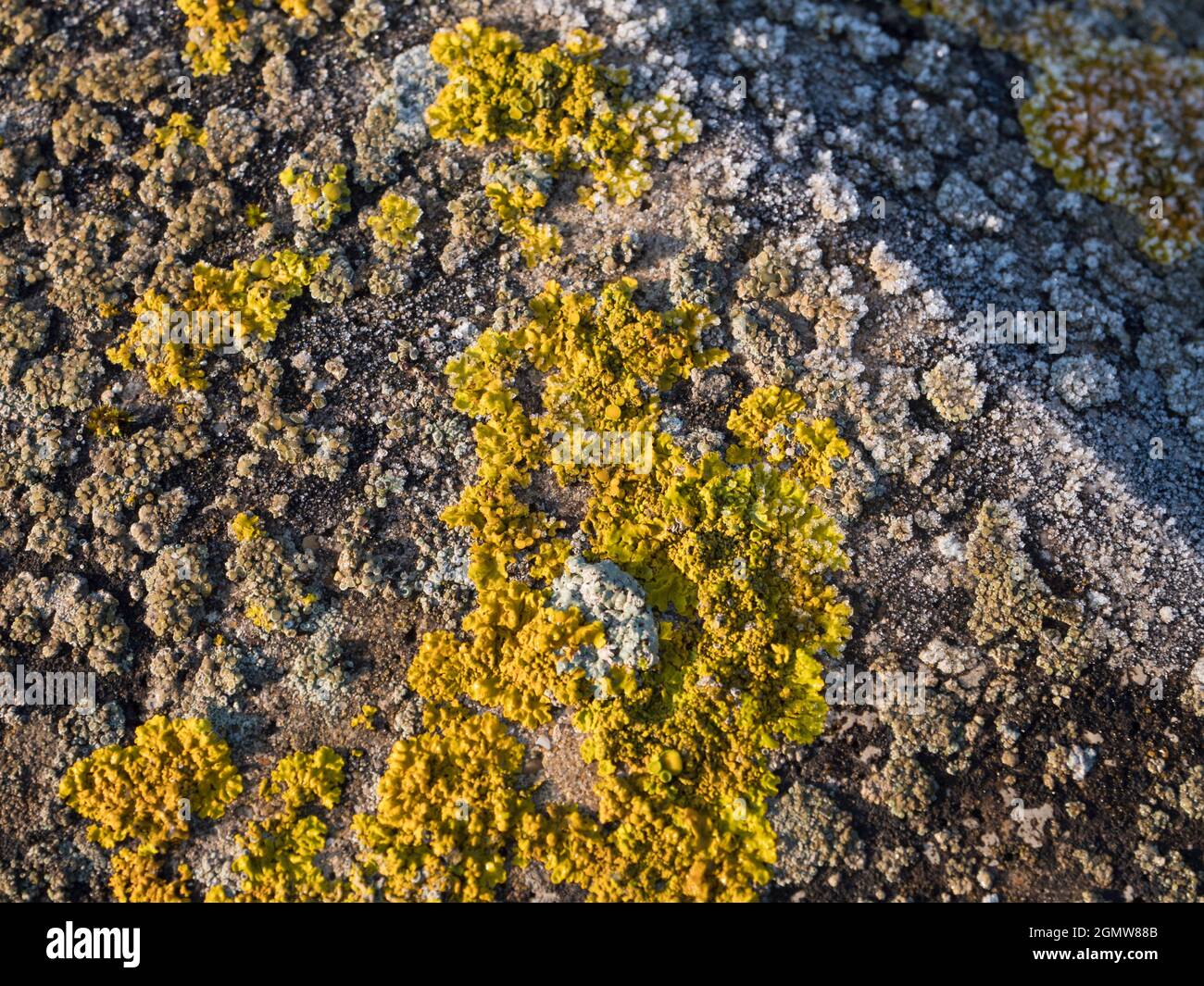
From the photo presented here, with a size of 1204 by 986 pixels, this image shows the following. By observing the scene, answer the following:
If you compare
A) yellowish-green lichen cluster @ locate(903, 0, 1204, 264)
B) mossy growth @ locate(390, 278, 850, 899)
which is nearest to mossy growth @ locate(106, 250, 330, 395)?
mossy growth @ locate(390, 278, 850, 899)

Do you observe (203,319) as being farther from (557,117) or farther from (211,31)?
(557,117)

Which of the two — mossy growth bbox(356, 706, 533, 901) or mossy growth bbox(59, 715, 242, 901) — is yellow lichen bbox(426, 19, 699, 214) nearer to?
mossy growth bbox(356, 706, 533, 901)

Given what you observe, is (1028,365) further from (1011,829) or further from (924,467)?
(1011,829)

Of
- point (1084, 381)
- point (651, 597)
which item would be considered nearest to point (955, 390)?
point (1084, 381)

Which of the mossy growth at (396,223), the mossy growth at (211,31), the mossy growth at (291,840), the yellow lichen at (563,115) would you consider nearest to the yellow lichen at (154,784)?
the mossy growth at (291,840)
